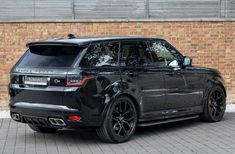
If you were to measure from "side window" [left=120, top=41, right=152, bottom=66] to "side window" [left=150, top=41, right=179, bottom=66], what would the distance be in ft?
0.58

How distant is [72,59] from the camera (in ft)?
26.7

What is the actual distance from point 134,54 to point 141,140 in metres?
1.48

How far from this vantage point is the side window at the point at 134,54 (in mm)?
8805

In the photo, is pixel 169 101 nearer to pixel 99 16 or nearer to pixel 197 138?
pixel 197 138

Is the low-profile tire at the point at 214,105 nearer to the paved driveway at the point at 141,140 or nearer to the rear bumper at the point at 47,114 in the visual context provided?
the paved driveway at the point at 141,140

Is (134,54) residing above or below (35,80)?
Result: above

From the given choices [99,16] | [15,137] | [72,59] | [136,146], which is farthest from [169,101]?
[99,16]

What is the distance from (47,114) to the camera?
802cm

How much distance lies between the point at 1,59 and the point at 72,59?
463 cm

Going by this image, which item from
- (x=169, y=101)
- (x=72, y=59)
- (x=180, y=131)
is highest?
(x=72, y=59)

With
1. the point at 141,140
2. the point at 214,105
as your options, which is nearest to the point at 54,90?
the point at 141,140

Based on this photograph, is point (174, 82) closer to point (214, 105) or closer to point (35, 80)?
point (214, 105)

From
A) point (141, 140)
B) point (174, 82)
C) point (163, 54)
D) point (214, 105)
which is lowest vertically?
point (141, 140)

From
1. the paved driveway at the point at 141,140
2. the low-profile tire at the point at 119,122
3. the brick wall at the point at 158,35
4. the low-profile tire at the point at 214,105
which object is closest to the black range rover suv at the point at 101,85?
the low-profile tire at the point at 119,122
